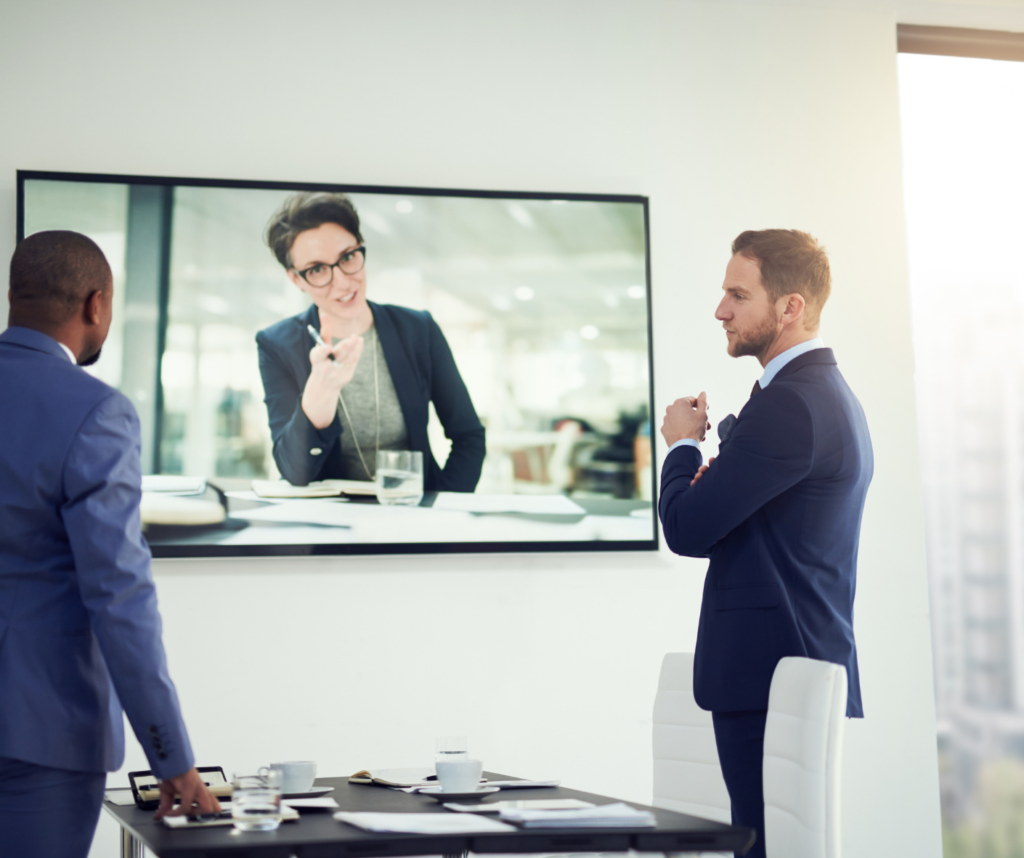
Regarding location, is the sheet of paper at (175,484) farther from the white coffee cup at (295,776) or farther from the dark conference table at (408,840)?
the dark conference table at (408,840)

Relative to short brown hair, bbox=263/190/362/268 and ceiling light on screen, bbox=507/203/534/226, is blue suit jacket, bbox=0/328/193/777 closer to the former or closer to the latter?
short brown hair, bbox=263/190/362/268

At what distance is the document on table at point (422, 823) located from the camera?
135cm

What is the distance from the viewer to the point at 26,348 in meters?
1.59

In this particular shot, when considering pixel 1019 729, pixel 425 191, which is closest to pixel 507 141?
pixel 425 191

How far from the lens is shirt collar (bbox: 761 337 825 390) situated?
2.04 m

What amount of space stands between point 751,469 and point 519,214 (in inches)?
61.0

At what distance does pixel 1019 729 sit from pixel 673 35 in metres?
2.68

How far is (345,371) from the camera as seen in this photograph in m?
3.02

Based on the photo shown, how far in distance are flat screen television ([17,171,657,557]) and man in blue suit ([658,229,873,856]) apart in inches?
41.4

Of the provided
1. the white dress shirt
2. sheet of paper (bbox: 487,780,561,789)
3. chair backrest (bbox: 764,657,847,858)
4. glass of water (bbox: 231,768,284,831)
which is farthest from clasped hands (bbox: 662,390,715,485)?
glass of water (bbox: 231,768,284,831)

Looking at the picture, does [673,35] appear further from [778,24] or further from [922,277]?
[922,277]

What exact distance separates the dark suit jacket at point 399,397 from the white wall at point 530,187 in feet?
0.98

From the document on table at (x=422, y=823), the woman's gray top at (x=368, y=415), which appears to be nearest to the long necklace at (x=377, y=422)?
the woman's gray top at (x=368, y=415)

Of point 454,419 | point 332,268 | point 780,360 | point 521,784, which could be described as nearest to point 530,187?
point 332,268
